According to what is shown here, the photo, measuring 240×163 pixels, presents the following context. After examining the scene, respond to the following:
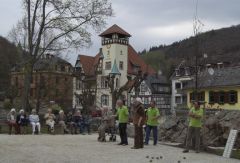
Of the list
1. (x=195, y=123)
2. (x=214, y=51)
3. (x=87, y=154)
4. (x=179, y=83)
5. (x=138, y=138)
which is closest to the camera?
(x=87, y=154)

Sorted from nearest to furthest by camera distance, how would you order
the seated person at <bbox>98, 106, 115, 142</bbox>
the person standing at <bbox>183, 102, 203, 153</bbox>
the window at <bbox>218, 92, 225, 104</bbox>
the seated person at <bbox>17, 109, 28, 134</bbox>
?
the person standing at <bbox>183, 102, 203, 153</bbox> < the seated person at <bbox>98, 106, 115, 142</bbox> < the seated person at <bbox>17, 109, 28, 134</bbox> < the window at <bbox>218, 92, 225, 104</bbox>

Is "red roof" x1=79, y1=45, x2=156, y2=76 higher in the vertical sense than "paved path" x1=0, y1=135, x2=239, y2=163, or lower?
higher

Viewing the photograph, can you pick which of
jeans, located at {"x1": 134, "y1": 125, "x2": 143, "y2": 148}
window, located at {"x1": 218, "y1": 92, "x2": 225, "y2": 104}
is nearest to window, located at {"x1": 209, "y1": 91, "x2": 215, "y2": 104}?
window, located at {"x1": 218, "y1": 92, "x2": 225, "y2": 104}

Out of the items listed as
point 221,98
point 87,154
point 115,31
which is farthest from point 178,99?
point 87,154

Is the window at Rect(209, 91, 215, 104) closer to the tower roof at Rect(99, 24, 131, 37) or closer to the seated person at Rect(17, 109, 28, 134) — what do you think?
the tower roof at Rect(99, 24, 131, 37)

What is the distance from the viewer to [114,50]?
79250 mm

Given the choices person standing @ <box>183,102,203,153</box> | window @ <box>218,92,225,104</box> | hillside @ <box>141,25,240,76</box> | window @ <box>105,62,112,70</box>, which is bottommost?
person standing @ <box>183,102,203,153</box>

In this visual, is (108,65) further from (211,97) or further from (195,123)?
(195,123)

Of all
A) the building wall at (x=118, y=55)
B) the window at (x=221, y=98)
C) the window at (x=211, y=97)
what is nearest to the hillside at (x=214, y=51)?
the window at (x=211, y=97)

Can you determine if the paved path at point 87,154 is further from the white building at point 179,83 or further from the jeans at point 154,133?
the white building at point 179,83

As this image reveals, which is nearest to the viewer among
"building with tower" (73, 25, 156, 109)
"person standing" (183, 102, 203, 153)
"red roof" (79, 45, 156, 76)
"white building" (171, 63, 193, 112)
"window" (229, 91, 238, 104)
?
"person standing" (183, 102, 203, 153)

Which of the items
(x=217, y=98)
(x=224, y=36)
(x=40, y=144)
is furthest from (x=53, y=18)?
(x=224, y=36)

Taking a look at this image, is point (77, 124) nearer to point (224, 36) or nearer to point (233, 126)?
point (233, 126)

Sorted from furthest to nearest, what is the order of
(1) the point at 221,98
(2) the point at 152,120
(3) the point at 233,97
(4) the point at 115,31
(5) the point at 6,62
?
(4) the point at 115,31, (5) the point at 6,62, (1) the point at 221,98, (3) the point at 233,97, (2) the point at 152,120
